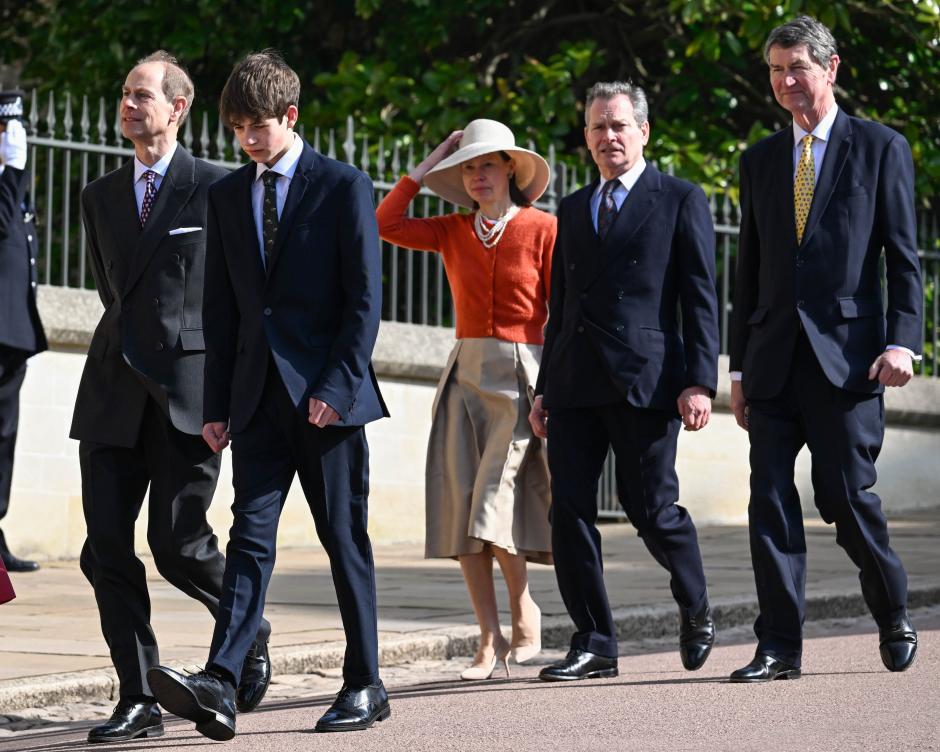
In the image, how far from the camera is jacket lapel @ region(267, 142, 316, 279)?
5.51m

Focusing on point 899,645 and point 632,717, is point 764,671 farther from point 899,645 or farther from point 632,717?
point 632,717

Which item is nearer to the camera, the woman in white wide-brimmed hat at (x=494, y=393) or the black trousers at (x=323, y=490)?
the black trousers at (x=323, y=490)

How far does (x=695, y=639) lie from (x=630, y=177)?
1548 mm

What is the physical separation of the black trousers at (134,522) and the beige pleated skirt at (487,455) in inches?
49.9

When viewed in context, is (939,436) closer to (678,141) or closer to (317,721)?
(678,141)

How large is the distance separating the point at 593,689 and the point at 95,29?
9.79 meters

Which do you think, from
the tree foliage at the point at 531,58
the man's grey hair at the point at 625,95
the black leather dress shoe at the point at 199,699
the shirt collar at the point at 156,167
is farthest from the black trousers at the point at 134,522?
the tree foliage at the point at 531,58

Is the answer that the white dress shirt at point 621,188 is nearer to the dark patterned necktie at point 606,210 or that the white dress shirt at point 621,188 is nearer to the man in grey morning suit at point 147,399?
the dark patterned necktie at point 606,210

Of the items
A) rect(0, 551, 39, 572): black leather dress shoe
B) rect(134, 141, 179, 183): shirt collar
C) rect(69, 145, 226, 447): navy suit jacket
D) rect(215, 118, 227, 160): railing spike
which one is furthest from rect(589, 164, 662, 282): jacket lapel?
rect(215, 118, 227, 160): railing spike

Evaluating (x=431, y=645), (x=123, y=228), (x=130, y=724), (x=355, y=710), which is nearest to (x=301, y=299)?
(x=123, y=228)

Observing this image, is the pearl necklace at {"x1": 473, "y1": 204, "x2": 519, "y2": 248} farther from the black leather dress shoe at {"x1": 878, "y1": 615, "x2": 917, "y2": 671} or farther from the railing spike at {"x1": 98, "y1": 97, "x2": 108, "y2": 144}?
the railing spike at {"x1": 98, "y1": 97, "x2": 108, "y2": 144}

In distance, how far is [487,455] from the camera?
6.88m

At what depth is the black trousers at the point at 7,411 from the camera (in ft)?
29.7

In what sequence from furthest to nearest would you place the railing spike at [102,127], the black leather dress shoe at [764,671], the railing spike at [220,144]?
the railing spike at [220,144], the railing spike at [102,127], the black leather dress shoe at [764,671]
